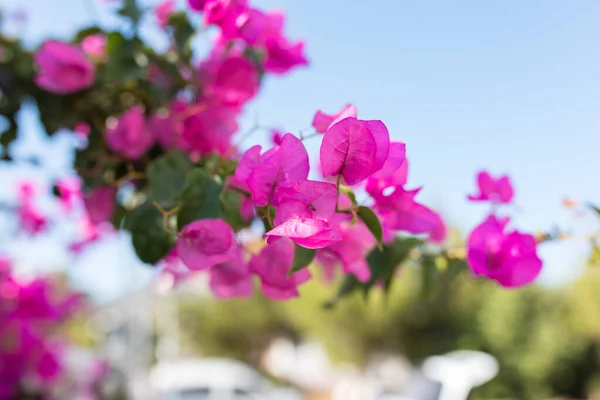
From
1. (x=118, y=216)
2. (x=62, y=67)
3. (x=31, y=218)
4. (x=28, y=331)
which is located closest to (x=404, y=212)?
(x=118, y=216)

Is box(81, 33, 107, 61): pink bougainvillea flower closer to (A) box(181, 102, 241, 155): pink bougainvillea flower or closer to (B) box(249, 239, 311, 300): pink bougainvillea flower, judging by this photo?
(A) box(181, 102, 241, 155): pink bougainvillea flower

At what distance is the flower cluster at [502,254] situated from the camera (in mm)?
571

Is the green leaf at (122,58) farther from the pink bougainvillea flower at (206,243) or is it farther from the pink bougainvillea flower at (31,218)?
the pink bougainvillea flower at (31,218)

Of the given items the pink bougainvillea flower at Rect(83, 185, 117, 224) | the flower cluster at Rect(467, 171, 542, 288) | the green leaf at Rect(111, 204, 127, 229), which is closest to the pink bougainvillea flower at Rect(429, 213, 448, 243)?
the flower cluster at Rect(467, 171, 542, 288)

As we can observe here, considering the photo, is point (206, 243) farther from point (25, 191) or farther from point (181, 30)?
point (25, 191)

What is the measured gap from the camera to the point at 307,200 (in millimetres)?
431

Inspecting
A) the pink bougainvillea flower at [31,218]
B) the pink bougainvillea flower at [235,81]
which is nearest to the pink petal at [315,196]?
the pink bougainvillea flower at [235,81]

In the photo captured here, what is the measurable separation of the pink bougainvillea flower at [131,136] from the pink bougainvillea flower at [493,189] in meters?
0.58

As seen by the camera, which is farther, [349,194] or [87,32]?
[87,32]

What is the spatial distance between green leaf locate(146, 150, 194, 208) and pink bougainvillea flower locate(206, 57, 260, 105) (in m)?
0.23

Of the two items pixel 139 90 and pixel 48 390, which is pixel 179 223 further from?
pixel 48 390

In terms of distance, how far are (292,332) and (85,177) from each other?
19.0 metres

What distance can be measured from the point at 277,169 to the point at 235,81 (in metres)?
0.56

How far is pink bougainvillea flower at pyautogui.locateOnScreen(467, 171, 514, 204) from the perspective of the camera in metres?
0.66
